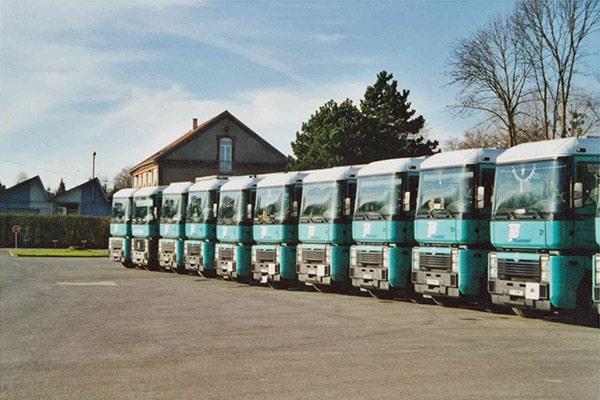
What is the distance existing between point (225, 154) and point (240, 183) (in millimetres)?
44170

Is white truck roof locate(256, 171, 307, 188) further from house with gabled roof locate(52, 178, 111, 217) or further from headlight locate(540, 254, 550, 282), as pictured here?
house with gabled roof locate(52, 178, 111, 217)

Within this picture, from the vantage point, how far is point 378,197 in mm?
20625

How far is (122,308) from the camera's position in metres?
18.7

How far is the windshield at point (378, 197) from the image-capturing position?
20203mm

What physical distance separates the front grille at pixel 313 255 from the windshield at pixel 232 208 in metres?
4.50

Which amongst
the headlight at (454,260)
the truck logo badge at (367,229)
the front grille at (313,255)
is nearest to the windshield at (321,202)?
the front grille at (313,255)

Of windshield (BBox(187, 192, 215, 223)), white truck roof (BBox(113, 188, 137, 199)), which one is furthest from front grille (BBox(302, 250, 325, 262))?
white truck roof (BBox(113, 188, 137, 199))

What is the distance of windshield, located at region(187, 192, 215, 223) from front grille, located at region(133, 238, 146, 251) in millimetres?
5528

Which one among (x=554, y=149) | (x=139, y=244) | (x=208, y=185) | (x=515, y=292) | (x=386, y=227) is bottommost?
(x=515, y=292)

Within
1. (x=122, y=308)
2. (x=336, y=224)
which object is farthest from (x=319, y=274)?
(x=122, y=308)

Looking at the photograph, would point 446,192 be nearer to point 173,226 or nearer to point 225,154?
point 173,226

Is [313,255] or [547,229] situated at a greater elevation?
[547,229]

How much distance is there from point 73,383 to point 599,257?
879 centimetres

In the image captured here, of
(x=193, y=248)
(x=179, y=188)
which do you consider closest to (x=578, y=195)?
(x=193, y=248)
